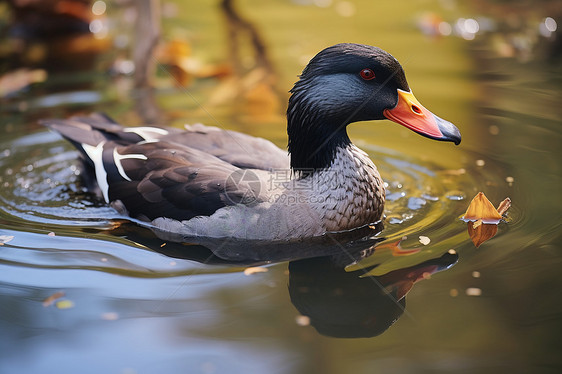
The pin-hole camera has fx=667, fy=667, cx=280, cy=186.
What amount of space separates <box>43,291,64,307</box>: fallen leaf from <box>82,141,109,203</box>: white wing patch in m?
1.35

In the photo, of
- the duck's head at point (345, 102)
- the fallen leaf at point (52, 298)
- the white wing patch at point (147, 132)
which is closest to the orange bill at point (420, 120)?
the duck's head at point (345, 102)

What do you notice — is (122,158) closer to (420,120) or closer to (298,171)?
(298,171)

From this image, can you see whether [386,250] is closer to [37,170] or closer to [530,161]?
[530,161]

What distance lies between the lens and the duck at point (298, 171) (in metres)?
4.80

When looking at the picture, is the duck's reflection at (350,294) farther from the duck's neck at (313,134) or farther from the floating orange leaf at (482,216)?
the duck's neck at (313,134)

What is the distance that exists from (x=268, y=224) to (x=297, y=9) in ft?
24.6

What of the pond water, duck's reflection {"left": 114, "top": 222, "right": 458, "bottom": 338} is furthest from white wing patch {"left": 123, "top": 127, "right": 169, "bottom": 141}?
duck's reflection {"left": 114, "top": 222, "right": 458, "bottom": 338}

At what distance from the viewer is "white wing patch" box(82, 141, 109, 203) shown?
5465mm

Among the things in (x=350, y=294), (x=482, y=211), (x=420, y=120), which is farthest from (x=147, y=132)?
(x=482, y=211)

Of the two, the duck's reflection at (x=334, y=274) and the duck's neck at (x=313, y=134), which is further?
the duck's neck at (x=313, y=134)

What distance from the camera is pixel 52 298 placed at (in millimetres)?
4203

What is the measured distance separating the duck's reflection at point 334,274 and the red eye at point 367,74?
115 centimetres

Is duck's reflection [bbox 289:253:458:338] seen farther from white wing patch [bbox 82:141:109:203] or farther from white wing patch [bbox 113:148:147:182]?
white wing patch [bbox 82:141:109:203]

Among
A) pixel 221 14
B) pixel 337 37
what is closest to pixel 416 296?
pixel 337 37
